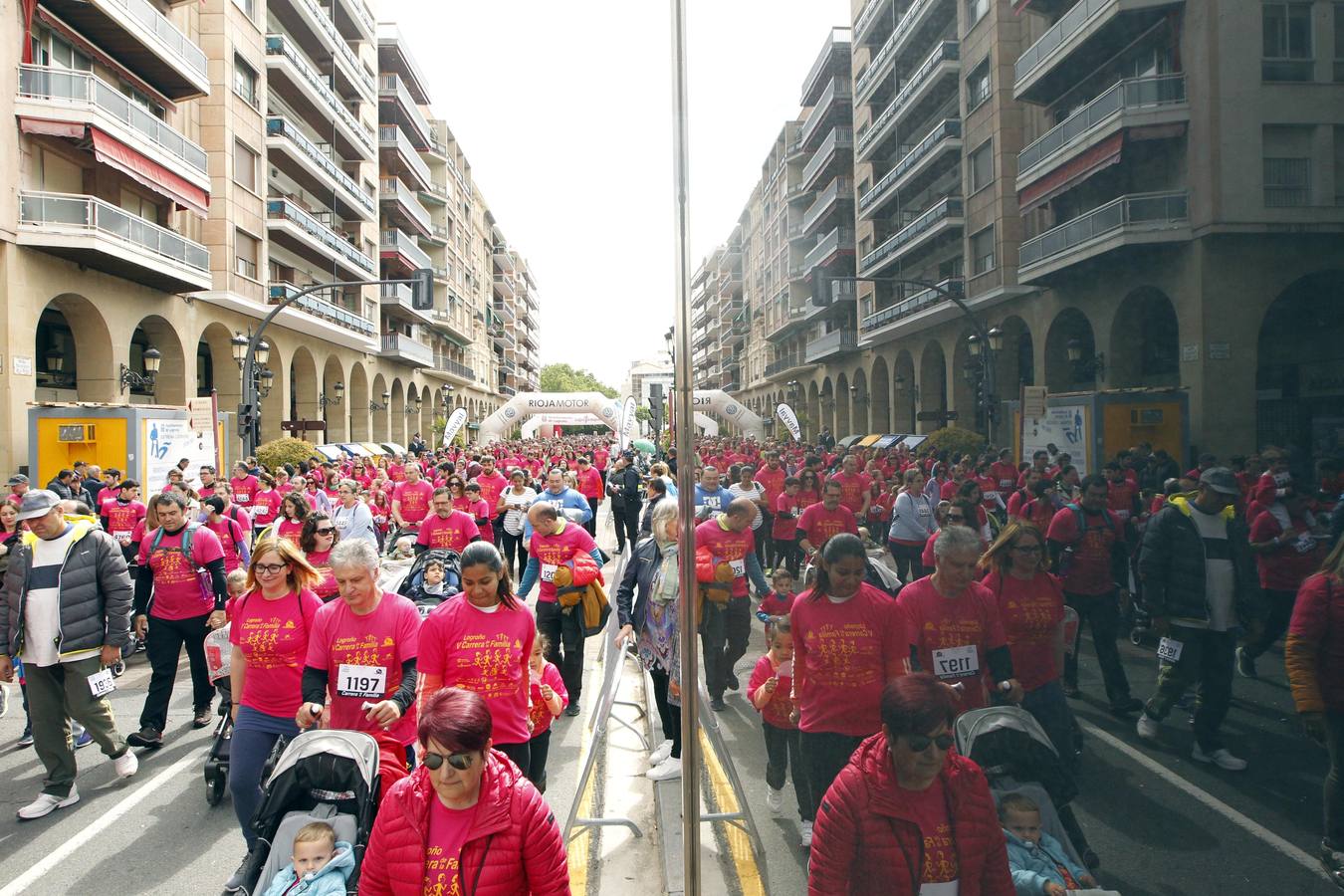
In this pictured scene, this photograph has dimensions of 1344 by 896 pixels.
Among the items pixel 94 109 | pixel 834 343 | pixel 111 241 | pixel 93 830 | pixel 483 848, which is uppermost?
pixel 94 109

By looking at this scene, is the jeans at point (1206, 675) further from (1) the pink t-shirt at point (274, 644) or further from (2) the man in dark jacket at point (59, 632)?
(2) the man in dark jacket at point (59, 632)

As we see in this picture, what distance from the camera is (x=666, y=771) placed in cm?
442

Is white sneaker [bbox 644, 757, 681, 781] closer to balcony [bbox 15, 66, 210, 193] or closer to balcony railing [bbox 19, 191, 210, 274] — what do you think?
balcony railing [bbox 19, 191, 210, 274]

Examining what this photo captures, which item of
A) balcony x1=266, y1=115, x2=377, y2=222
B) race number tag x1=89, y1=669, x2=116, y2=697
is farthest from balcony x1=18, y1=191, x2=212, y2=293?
race number tag x1=89, y1=669, x2=116, y2=697

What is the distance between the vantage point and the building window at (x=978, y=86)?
1.97 metres

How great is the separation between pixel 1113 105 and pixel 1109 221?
0.74 ft

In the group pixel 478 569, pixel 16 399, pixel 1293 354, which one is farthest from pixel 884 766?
pixel 16 399

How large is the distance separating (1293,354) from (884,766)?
1.14 meters

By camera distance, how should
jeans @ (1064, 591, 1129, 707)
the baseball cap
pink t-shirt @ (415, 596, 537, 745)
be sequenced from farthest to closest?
the baseball cap < pink t-shirt @ (415, 596, 537, 745) < jeans @ (1064, 591, 1129, 707)

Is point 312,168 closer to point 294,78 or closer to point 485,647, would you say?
point 294,78

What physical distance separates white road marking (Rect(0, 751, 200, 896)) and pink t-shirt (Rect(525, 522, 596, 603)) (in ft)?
7.91

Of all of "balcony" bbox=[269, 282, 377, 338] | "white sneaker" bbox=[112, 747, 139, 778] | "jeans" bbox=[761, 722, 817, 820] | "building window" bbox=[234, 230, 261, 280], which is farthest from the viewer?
"balcony" bbox=[269, 282, 377, 338]

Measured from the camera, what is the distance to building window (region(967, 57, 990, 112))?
1.97 meters

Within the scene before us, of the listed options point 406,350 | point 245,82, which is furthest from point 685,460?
point 406,350
